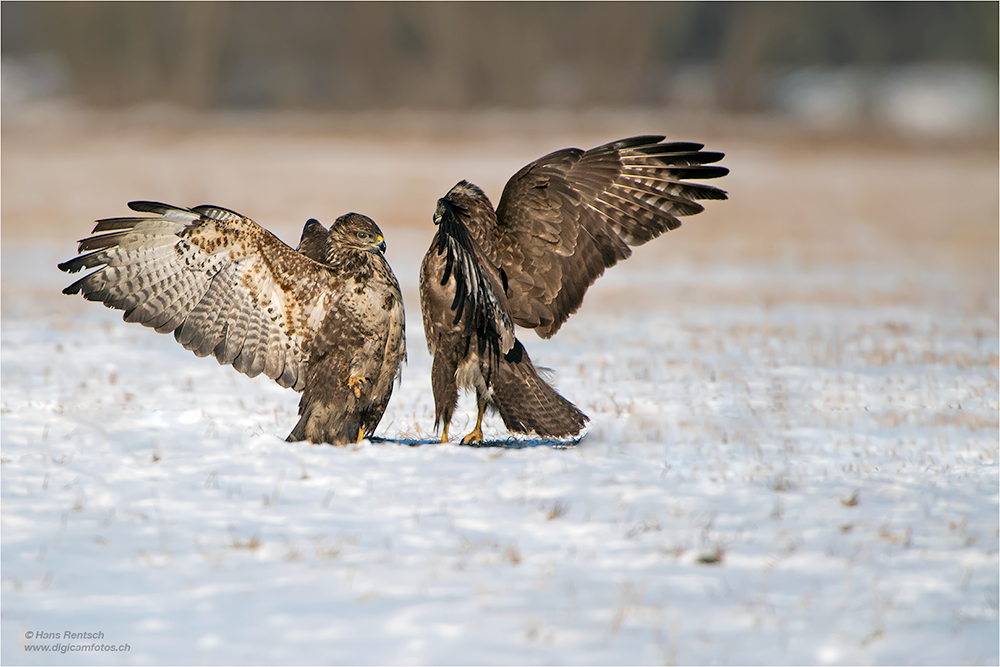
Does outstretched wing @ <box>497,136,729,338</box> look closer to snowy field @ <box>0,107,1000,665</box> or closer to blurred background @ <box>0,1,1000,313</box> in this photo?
snowy field @ <box>0,107,1000,665</box>

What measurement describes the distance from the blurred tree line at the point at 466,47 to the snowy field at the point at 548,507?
131 ft

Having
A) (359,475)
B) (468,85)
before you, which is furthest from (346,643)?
(468,85)

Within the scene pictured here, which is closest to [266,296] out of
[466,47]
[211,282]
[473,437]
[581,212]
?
[211,282]

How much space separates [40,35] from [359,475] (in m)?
57.4

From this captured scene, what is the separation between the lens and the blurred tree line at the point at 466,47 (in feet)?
163

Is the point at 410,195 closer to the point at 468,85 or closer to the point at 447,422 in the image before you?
the point at 447,422

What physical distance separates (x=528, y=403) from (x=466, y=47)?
168ft

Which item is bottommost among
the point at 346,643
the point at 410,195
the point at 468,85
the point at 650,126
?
the point at 346,643

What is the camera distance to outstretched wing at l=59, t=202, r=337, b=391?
5.31m

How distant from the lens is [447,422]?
582cm

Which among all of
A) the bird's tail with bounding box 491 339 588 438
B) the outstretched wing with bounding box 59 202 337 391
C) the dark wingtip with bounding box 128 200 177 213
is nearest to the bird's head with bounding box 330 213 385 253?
the outstretched wing with bounding box 59 202 337 391

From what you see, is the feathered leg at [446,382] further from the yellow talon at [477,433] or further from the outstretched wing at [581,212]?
the outstretched wing at [581,212]

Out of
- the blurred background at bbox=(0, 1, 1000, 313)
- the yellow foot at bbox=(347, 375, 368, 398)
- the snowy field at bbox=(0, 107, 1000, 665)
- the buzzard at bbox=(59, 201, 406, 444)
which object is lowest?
the snowy field at bbox=(0, 107, 1000, 665)

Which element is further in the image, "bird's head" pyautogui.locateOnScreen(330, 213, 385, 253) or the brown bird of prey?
the brown bird of prey
